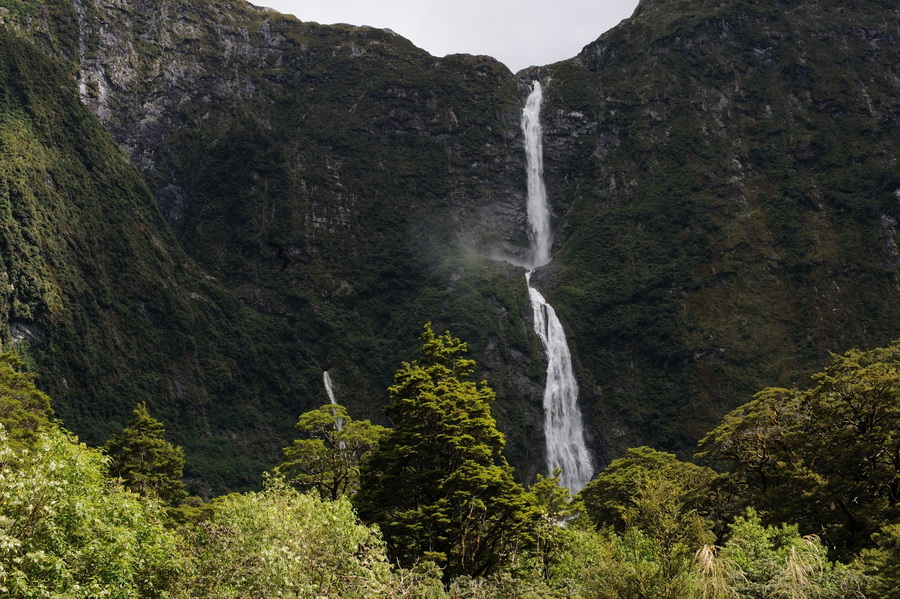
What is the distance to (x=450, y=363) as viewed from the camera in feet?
103

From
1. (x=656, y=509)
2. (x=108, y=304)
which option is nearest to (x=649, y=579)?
(x=656, y=509)

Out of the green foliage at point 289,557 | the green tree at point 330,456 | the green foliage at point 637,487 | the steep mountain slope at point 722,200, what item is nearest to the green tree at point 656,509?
the green foliage at point 637,487

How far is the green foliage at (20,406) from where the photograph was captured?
117ft

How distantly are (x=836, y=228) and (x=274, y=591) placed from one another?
102397mm

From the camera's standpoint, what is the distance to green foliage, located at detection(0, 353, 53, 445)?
3575cm

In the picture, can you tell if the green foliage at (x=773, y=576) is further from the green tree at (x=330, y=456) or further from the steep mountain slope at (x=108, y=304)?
the steep mountain slope at (x=108, y=304)

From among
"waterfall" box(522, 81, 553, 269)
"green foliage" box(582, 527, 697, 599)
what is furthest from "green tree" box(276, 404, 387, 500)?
"waterfall" box(522, 81, 553, 269)

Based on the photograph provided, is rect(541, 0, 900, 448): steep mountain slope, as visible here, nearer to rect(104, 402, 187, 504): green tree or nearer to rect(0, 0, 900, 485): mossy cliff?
rect(0, 0, 900, 485): mossy cliff

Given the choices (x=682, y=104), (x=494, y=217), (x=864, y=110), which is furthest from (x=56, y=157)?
(x=864, y=110)

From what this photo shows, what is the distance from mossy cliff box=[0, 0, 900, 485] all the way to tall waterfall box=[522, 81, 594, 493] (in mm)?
2059

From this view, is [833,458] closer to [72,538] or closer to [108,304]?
[72,538]

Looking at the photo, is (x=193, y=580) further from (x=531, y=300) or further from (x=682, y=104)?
(x=682, y=104)

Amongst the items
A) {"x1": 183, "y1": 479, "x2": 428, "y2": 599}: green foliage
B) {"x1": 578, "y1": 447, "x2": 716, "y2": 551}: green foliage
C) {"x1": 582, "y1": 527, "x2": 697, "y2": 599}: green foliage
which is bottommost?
{"x1": 578, "y1": 447, "x2": 716, "y2": 551}: green foliage

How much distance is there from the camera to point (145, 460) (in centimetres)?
4431
